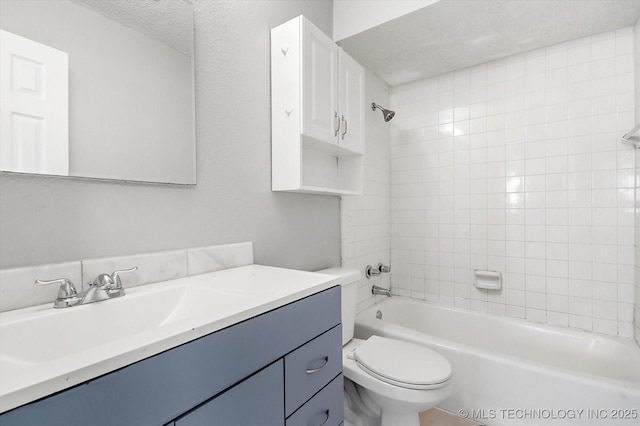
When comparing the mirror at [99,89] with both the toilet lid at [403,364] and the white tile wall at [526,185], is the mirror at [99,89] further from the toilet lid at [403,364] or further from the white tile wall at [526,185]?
the white tile wall at [526,185]

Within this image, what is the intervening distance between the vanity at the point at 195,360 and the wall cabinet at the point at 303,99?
581 millimetres

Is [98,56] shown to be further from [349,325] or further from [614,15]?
[614,15]

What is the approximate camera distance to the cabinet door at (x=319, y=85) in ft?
4.69

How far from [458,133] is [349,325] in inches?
68.4

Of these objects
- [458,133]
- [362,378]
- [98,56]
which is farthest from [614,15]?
[98,56]

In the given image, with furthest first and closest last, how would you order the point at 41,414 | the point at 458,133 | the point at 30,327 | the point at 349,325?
the point at 458,133 < the point at 349,325 < the point at 30,327 < the point at 41,414

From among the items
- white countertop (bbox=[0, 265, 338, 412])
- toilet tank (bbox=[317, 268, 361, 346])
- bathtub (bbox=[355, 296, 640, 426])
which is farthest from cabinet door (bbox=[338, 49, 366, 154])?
bathtub (bbox=[355, 296, 640, 426])

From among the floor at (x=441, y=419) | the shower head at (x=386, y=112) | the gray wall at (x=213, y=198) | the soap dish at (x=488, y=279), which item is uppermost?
the shower head at (x=386, y=112)

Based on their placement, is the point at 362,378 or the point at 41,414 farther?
the point at 362,378

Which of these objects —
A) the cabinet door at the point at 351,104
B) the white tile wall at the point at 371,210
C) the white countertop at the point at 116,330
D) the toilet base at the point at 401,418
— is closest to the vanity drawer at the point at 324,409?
the white countertop at the point at 116,330

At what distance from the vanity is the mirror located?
41 centimetres

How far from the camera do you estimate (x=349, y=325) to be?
1.70 meters

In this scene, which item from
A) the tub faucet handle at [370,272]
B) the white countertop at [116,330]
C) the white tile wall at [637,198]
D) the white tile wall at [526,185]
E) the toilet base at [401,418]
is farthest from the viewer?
the tub faucet handle at [370,272]

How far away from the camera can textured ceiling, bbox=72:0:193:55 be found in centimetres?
96
